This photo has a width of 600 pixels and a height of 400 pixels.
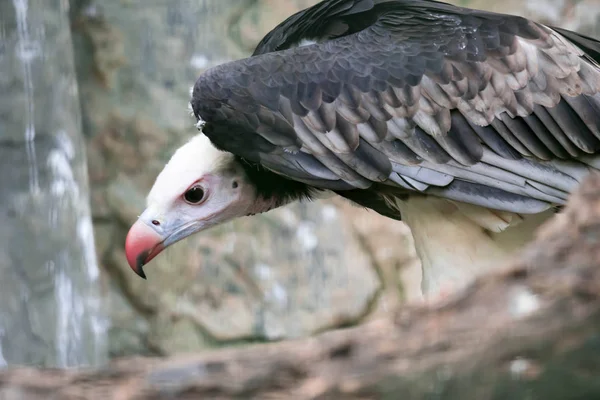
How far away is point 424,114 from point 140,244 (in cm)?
110

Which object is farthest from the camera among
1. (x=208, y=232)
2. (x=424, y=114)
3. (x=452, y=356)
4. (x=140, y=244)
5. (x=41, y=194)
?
(x=208, y=232)

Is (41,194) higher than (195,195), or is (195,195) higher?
(195,195)

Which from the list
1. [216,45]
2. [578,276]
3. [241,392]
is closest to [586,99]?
[578,276]

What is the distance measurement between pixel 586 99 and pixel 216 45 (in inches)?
113

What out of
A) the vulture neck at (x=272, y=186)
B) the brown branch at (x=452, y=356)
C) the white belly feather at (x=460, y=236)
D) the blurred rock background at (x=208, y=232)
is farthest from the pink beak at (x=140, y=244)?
the blurred rock background at (x=208, y=232)

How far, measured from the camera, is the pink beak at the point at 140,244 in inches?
130

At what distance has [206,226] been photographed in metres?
3.52

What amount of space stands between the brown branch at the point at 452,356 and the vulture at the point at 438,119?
1.60 metres

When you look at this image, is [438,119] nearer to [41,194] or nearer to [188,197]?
[188,197]

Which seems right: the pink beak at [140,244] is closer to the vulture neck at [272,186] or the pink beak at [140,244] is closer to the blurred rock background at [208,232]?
the vulture neck at [272,186]

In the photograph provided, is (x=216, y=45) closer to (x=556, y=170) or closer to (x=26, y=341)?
(x=26, y=341)

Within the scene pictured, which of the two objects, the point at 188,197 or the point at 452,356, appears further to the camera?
the point at 188,197

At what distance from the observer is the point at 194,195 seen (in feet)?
11.2

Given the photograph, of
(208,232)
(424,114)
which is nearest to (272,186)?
(424,114)
